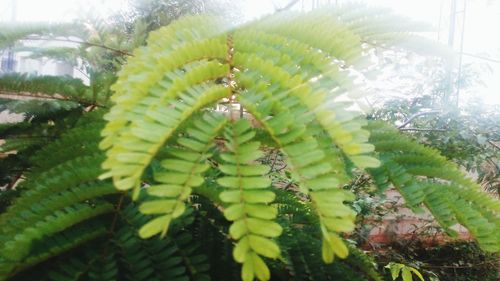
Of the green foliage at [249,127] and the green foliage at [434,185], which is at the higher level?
the green foliage at [249,127]

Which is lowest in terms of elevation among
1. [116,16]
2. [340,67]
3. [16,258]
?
[16,258]

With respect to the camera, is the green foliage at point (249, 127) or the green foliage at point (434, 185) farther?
the green foliage at point (434, 185)

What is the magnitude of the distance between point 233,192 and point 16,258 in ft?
1.03

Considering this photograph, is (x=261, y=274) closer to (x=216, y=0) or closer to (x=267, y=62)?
(x=267, y=62)

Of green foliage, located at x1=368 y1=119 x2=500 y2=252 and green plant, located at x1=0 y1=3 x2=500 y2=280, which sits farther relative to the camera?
green foliage, located at x1=368 y1=119 x2=500 y2=252

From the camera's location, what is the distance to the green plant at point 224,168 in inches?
12.1

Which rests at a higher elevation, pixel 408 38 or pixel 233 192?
pixel 408 38

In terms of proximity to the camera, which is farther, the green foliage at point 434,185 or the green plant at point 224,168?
the green foliage at point 434,185

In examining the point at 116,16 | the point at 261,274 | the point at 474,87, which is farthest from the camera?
the point at 116,16

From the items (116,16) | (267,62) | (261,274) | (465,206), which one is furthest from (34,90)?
(116,16)

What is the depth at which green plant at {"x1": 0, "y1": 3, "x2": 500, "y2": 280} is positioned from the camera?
31cm

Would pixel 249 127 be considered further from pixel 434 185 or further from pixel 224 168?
pixel 434 185

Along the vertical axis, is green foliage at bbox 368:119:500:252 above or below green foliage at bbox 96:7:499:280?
below

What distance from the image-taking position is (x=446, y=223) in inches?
19.2
